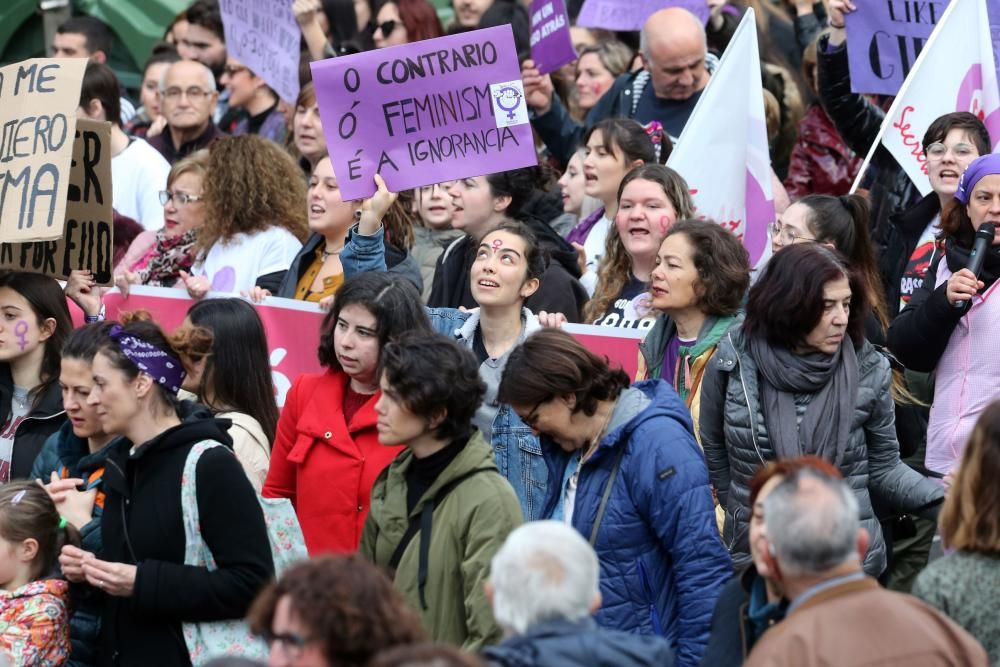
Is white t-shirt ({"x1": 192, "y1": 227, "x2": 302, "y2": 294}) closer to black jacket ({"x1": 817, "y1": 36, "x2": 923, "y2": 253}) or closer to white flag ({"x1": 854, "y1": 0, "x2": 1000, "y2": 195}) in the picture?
black jacket ({"x1": 817, "y1": 36, "x2": 923, "y2": 253})

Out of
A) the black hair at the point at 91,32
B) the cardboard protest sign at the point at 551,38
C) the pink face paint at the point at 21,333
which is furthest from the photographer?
the black hair at the point at 91,32

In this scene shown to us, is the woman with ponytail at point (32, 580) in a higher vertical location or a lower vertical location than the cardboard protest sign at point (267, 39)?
lower

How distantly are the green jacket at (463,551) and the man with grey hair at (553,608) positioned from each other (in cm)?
94

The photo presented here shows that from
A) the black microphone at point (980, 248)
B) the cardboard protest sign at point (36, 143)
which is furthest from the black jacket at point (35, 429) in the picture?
the black microphone at point (980, 248)

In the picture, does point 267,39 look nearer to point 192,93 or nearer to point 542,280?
point 192,93

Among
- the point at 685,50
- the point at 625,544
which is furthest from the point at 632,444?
the point at 685,50

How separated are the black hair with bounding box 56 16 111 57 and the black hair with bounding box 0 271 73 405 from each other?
18.7 feet

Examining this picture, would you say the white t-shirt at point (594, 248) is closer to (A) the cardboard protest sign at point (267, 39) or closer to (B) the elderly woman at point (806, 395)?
(B) the elderly woman at point (806, 395)

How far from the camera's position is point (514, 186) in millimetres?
8219

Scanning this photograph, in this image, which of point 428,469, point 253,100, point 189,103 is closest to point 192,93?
point 189,103

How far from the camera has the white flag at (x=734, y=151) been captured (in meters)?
7.91

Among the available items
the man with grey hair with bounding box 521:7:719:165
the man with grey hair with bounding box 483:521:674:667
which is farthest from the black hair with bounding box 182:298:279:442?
the man with grey hair with bounding box 521:7:719:165

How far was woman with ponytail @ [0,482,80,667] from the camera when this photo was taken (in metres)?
5.40

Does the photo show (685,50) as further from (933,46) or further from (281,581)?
(281,581)
